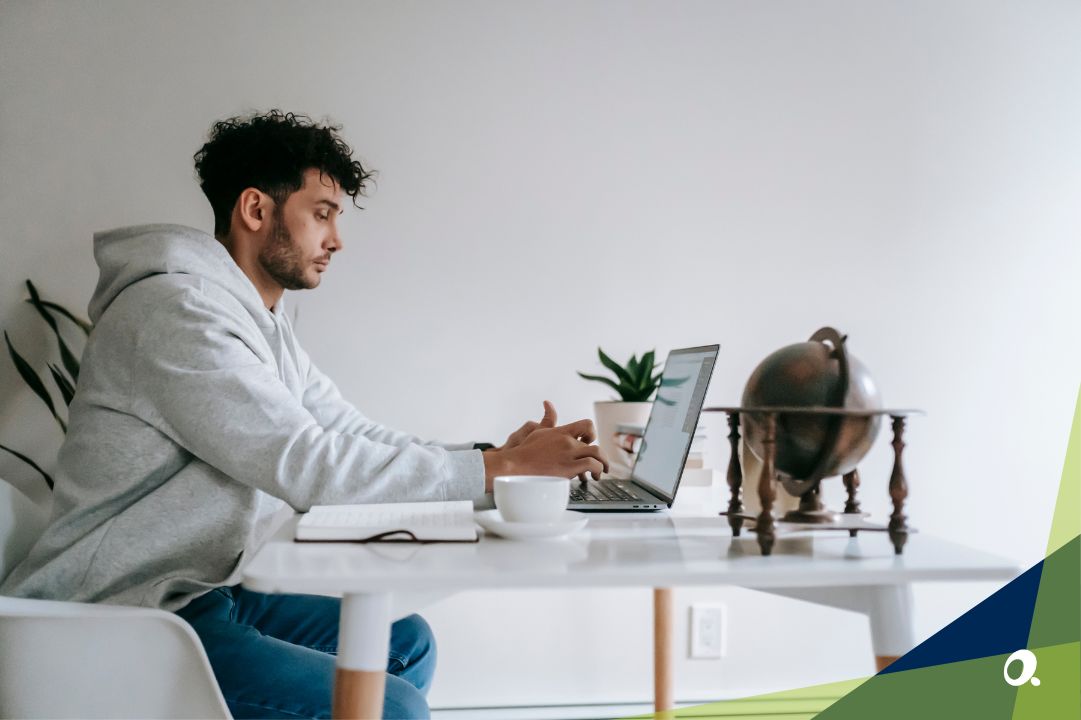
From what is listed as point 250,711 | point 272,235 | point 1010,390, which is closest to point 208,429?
point 250,711

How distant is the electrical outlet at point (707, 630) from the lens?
2.33 meters

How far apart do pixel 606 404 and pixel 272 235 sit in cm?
79

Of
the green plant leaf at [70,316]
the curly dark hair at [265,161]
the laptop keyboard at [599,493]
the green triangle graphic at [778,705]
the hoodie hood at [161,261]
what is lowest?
the green triangle graphic at [778,705]

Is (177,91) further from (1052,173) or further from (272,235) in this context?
(1052,173)

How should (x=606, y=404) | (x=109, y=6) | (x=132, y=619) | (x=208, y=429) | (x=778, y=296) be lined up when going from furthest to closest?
(x=778, y=296), (x=109, y=6), (x=606, y=404), (x=208, y=429), (x=132, y=619)

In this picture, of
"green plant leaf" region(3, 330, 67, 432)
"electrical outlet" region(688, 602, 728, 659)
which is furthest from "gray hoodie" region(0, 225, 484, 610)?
"electrical outlet" region(688, 602, 728, 659)

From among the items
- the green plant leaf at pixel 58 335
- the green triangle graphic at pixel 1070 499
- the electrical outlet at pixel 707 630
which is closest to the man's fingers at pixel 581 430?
the electrical outlet at pixel 707 630

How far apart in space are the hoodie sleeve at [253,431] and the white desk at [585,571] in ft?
0.44

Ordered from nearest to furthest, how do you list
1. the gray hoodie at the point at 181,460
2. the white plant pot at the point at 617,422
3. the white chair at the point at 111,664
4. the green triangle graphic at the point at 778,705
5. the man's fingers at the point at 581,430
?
the white chair at the point at 111,664 → the gray hoodie at the point at 181,460 → the man's fingers at the point at 581,430 → the white plant pot at the point at 617,422 → the green triangle graphic at the point at 778,705

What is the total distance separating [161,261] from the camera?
1366 mm

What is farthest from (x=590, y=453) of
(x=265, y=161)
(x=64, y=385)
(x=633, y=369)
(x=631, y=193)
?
(x=64, y=385)

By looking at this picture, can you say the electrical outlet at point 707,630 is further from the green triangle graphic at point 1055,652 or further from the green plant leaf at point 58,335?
the green plant leaf at point 58,335

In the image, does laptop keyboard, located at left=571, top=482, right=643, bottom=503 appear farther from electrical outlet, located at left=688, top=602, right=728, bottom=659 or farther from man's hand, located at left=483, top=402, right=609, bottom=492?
electrical outlet, located at left=688, top=602, right=728, bottom=659

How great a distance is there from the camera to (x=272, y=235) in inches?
65.6
